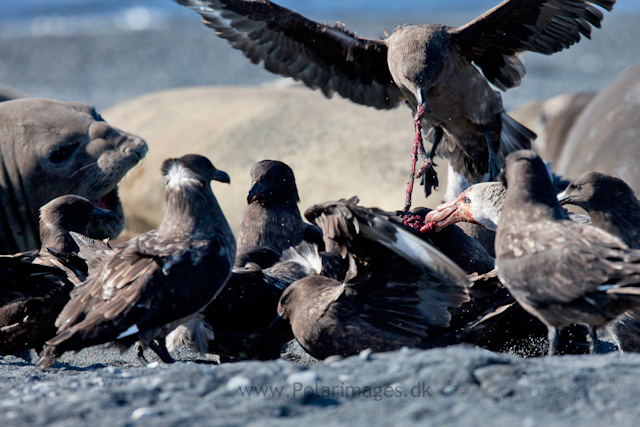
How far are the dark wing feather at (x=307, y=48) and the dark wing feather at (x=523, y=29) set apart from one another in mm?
847

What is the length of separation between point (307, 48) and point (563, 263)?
3.80m

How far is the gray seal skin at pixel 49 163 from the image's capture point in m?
6.49

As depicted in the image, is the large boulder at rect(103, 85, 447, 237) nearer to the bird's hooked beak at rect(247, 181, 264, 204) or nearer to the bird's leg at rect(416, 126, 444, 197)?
the bird's leg at rect(416, 126, 444, 197)

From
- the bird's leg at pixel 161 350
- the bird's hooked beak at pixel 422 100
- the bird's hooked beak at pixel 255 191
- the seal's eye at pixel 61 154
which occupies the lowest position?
the bird's leg at pixel 161 350

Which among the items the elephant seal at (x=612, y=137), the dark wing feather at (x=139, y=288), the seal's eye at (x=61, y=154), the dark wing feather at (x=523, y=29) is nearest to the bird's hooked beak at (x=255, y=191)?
the dark wing feather at (x=139, y=288)

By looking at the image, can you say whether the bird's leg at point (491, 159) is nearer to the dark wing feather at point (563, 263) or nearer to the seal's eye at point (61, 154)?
the dark wing feather at point (563, 263)

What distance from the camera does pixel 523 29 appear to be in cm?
548

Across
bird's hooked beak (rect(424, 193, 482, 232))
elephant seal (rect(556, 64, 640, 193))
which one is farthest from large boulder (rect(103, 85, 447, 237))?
bird's hooked beak (rect(424, 193, 482, 232))

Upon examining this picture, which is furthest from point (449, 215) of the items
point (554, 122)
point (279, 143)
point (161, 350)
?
point (554, 122)

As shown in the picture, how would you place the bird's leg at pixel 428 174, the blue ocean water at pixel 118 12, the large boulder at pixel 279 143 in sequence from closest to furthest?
the bird's leg at pixel 428 174 → the large boulder at pixel 279 143 → the blue ocean water at pixel 118 12

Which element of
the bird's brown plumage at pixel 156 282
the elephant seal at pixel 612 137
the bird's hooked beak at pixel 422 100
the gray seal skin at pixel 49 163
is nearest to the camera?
the bird's brown plumage at pixel 156 282

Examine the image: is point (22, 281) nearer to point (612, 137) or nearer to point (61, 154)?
point (61, 154)

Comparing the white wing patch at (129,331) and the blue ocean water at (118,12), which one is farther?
the blue ocean water at (118,12)

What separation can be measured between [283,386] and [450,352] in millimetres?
725
